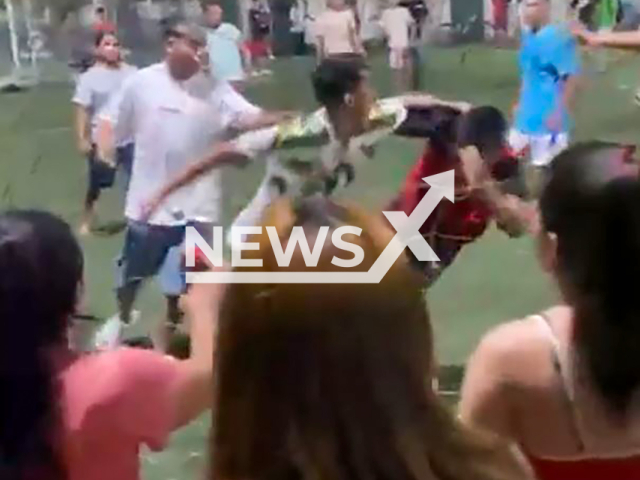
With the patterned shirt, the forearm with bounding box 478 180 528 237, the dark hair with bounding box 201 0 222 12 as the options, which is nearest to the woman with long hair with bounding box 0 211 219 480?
the forearm with bounding box 478 180 528 237

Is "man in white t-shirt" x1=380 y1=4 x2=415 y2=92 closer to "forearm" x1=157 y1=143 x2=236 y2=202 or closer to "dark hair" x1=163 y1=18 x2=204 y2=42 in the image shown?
"dark hair" x1=163 y1=18 x2=204 y2=42

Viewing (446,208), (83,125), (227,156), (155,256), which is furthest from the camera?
(83,125)

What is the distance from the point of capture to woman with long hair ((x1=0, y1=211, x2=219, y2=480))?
74.9 inches

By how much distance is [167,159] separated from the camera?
5617 mm

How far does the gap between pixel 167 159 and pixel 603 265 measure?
3.91m

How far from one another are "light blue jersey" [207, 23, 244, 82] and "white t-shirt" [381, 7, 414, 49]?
4.45 metres

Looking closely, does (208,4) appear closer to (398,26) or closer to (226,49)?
(398,26)

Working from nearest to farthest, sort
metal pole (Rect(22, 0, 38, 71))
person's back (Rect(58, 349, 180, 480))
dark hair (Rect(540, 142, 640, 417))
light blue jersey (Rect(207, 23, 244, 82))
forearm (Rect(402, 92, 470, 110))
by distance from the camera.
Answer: dark hair (Rect(540, 142, 640, 417)), person's back (Rect(58, 349, 180, 480)), forearm (Rect(402, 92, 470, 110)), light blue jersey (Rect(207, 23, 244, 82)), metal pole (Rect(22, 0, 38, 71))

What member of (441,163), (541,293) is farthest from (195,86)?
(541,293)

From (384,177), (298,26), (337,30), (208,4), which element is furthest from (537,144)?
(298,26)

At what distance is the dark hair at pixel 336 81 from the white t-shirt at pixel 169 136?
71 cm

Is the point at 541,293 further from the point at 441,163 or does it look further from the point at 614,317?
the point at 614,317

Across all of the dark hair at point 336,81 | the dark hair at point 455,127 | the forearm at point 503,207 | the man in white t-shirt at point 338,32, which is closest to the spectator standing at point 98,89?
the dark hair at point 336,81

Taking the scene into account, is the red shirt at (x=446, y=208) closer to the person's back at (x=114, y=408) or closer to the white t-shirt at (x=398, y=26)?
the person's back at (x=114, y=408)
